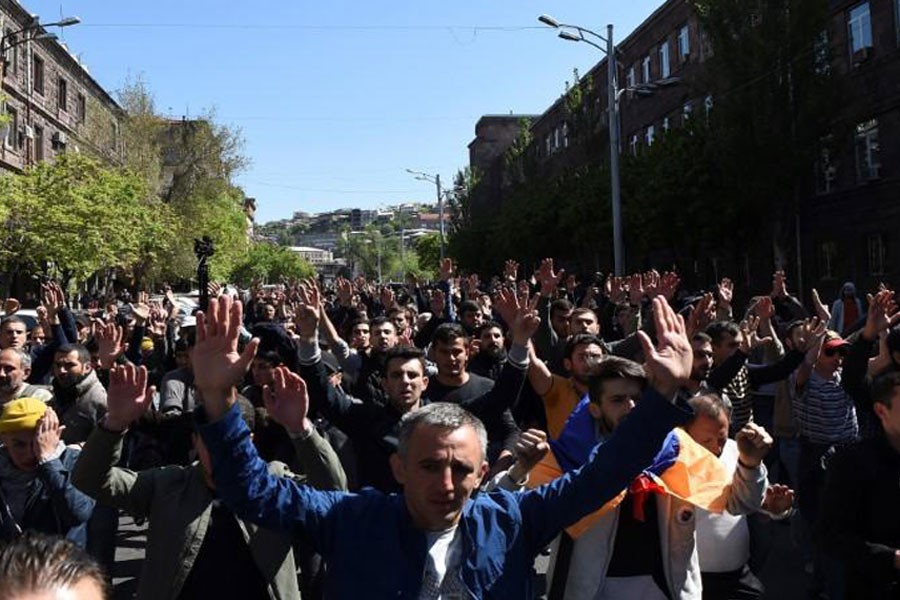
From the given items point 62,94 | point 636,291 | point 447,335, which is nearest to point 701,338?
point 447,335

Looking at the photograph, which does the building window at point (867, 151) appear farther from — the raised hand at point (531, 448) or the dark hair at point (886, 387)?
the raised hand at point (531, 448)

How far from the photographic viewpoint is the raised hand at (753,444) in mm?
3279

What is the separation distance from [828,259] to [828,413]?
21.1 m

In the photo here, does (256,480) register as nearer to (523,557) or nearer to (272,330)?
(523,557)

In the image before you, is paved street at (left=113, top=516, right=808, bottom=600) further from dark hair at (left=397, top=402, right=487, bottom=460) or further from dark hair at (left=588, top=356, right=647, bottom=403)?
dark hair at (left=397, top=402, right=487, bottom=460)

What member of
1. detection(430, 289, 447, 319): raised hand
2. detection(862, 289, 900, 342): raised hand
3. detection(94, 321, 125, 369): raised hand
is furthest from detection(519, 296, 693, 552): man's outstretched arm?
detection(430, 289, 447, 319): raised hand

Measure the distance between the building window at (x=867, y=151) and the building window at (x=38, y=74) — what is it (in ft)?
108

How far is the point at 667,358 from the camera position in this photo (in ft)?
8.54

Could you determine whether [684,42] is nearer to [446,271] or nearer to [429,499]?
[446,271]

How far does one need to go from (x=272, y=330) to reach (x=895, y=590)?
5.38 meters

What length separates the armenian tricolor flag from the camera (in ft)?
10.5

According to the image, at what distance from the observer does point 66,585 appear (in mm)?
1380

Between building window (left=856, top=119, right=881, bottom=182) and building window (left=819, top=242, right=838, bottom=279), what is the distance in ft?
6.73

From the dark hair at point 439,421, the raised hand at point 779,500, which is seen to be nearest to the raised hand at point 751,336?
the raised hand at point 779,500
